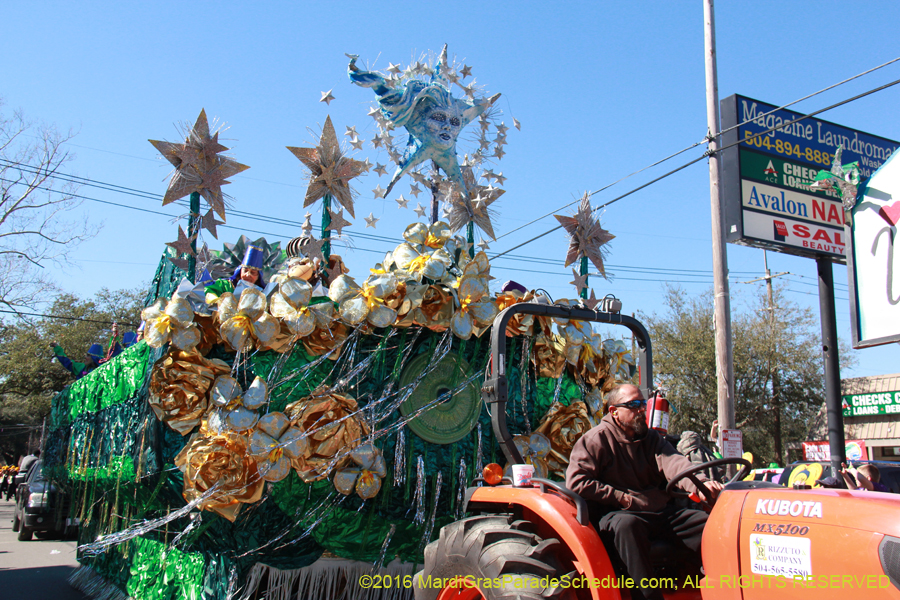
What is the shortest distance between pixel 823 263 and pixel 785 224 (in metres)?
2.27

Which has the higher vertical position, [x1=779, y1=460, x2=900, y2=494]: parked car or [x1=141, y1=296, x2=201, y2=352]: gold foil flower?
[x1=141, y1=296, x2=201, y2=352]: gold foil flower

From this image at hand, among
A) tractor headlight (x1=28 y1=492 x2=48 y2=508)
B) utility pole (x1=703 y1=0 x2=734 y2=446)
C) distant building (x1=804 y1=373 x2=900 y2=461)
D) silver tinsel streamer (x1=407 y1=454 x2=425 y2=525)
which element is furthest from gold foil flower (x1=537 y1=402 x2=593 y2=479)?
distant building (x1=804 y1=373 x2=900 y2=461)

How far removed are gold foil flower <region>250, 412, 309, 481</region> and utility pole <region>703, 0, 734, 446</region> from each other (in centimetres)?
645

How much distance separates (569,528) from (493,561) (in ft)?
1.46

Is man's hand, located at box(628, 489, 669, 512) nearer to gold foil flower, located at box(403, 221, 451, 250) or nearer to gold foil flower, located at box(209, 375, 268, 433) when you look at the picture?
gold foil flower, located at box(209, 375, 268, 433)

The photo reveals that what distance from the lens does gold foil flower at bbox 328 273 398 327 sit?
565cm

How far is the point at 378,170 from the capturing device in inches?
317

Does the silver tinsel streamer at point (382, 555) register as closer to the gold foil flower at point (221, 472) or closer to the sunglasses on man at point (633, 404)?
the gold foil flower at point (221, 472)

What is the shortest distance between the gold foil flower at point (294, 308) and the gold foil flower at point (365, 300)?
0.88ft

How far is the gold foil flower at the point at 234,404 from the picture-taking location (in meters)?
5.35

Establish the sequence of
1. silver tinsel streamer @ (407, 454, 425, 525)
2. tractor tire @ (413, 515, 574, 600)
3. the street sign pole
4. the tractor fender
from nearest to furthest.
Answer: 1. the tractor fender
2. tractor tire @ (413, 515, 574, 600)
3. silver tinsel streamer @ (407, 454, 425, 525)
4. the street sign pole

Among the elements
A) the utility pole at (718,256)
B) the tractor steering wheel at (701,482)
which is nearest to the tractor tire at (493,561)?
the tractor steering wheel at (701,482)

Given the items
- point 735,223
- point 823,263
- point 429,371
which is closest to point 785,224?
point 735,223

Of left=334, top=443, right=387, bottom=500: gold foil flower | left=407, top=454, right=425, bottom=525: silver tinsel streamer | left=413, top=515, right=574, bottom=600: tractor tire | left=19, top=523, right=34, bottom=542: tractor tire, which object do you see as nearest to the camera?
left=413, top=515, right=574, bottom=600: tractor tire
